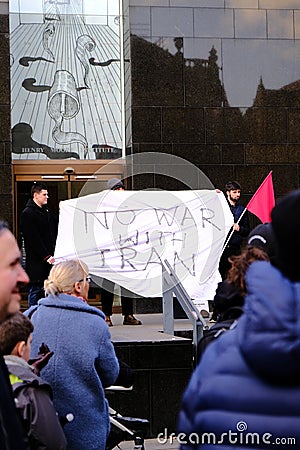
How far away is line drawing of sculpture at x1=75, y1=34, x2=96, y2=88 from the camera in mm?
16719

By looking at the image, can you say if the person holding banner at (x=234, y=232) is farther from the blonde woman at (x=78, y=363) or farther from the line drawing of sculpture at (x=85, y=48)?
the blonde woman at (x=78, y=363)

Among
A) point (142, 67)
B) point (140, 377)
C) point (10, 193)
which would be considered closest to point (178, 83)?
point (142, 67)

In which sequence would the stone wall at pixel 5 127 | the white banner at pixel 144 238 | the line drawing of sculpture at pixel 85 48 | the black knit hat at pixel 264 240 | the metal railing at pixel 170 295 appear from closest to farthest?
the black knit hat at pixel 264 240 < the metal railing at pixel 170 295 < the white banner at pixel 144 238 < the stone wall at pixel 5 127 < the line drawing of sculpture at pixel 85 48

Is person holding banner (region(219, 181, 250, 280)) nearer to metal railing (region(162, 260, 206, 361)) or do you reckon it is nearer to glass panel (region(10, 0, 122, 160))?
metal railing (region(162, 260, 206, 361))

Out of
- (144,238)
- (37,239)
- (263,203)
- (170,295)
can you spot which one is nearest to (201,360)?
(170,295)

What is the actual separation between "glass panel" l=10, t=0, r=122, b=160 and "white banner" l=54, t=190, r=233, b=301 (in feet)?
13.7

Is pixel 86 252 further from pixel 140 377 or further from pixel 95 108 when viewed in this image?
pixel 95 108

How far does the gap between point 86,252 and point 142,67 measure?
5.07 meters

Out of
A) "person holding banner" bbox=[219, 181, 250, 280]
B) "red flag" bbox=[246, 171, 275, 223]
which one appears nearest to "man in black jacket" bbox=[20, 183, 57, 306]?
"person holding banner" bbox=[219, 181, 250, 280]

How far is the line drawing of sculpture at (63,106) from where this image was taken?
1645 centimetres

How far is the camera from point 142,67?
1623 centimetres

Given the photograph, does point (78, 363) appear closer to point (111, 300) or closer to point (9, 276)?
point (9, 276)

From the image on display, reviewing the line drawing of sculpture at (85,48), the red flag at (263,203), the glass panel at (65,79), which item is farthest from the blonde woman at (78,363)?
the line drawing of sculpture at (85,48)

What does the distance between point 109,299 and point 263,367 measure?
31.7 ft
